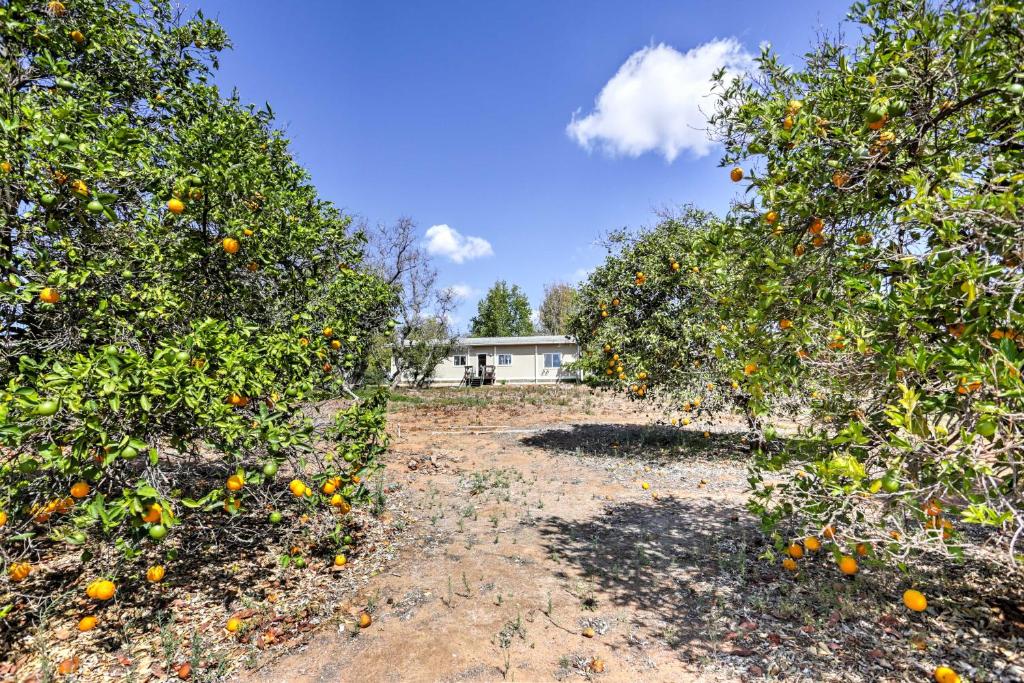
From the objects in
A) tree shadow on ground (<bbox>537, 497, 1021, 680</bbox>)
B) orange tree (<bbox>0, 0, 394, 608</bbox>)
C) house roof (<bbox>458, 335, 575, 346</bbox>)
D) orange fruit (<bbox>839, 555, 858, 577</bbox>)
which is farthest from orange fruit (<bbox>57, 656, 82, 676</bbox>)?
house roof (<bbox>458, 335, 575, 346</bbox>)

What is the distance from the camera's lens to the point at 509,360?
33.9m

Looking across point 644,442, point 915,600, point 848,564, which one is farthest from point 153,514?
point 644,442

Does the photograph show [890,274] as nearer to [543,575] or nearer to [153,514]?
[543,575]

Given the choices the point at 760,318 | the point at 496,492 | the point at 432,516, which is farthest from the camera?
the point at 496,492

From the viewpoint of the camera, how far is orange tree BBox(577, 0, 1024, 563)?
207cm

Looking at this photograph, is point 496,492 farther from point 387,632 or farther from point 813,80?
point 813,80

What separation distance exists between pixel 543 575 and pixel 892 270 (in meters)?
3.73

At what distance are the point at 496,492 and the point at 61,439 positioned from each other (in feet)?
Answer: 17.3

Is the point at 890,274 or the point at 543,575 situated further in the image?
the point at 543,575

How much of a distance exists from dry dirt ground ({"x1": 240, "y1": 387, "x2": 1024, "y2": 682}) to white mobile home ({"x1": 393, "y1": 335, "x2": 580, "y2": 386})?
85.8ft

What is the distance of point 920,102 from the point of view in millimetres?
2795

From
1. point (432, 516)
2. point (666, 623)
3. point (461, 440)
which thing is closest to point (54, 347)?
point (432, 516)

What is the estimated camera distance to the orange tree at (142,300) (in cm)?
265

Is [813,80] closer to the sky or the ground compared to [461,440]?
closer to the sky
